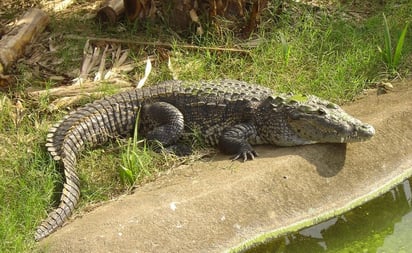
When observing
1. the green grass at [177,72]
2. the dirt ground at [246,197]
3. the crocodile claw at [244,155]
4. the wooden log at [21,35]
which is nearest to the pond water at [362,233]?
the dirt ground at [246,197]

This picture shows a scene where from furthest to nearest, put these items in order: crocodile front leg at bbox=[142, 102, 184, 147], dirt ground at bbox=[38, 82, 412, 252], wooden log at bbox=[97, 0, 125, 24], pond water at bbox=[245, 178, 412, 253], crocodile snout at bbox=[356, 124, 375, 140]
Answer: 1. wooden log at bbox=[97, 0, 125, 24]
2. crocodile front leg at bbox=[142, 102, 184, 147]
3. crocodile snout at bbox=[356, 124, 375, 140]
4. pond water at bbox=[245, 178, 412, 253]
5. dirt ground at bbox=[38, 82, 412, 252]

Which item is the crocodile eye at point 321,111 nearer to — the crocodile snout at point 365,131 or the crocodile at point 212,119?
the crocodile at point 212,119

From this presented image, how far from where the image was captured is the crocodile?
5.46 meters

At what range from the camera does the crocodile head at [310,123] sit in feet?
17.6

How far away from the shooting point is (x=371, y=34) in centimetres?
740

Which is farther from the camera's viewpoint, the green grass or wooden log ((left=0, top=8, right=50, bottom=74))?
wooden log ((left=0, top=8, right=50, bottom=74))

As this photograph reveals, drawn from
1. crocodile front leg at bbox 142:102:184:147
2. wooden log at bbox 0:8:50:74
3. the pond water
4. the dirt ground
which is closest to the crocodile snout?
the dirt ground

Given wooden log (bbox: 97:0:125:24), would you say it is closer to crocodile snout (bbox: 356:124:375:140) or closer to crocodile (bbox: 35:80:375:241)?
crocodile (bbox: 35:80:375:241)

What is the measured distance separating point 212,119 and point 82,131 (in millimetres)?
1088

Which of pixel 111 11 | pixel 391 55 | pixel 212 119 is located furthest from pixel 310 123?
pixel 111 11

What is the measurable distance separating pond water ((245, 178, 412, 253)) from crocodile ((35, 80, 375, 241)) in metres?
0.59

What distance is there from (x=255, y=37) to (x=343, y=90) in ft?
4.02

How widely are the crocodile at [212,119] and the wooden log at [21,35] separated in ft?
4.24

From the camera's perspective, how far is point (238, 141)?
5.51 metres
